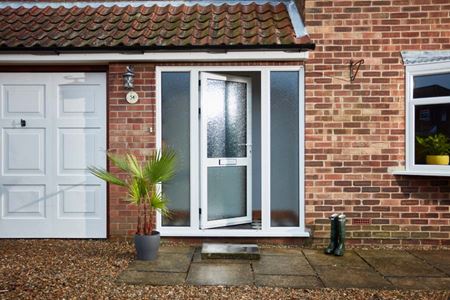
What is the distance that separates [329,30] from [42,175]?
4548 millimetres

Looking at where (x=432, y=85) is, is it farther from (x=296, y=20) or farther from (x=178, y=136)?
(x=178, y=136)

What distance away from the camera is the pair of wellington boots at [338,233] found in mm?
5402

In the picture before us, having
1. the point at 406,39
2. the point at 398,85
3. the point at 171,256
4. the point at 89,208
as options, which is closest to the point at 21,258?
the point at 89,208

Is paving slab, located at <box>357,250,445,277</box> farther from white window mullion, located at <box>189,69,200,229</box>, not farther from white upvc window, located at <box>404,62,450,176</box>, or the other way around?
white window mullion, located at <box>189,69,200,229</box>

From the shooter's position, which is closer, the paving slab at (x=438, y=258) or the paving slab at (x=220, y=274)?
the paving slab at (x=220, y=274)

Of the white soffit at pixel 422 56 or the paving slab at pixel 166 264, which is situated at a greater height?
the white soffit at pixel 422 56

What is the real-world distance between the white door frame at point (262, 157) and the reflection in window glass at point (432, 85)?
1548mm

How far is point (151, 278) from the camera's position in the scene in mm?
4445

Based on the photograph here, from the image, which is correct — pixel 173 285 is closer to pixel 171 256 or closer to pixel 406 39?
pixel 171 256

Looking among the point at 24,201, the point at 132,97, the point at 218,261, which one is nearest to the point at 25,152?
the point at 24,201

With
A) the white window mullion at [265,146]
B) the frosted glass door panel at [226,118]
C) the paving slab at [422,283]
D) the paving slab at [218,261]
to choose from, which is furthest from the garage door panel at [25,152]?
the paving slab at [422,283]

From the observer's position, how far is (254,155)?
23.7 ft

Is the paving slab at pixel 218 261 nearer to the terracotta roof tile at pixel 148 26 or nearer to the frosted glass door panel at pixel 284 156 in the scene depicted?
the frosted glass door panel at pixel 284 156

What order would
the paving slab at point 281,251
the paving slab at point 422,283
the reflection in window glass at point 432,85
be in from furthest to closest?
the reflection in window glass at point 432,85
the paving slab at point 281,251
the paving slab at point 422,283
